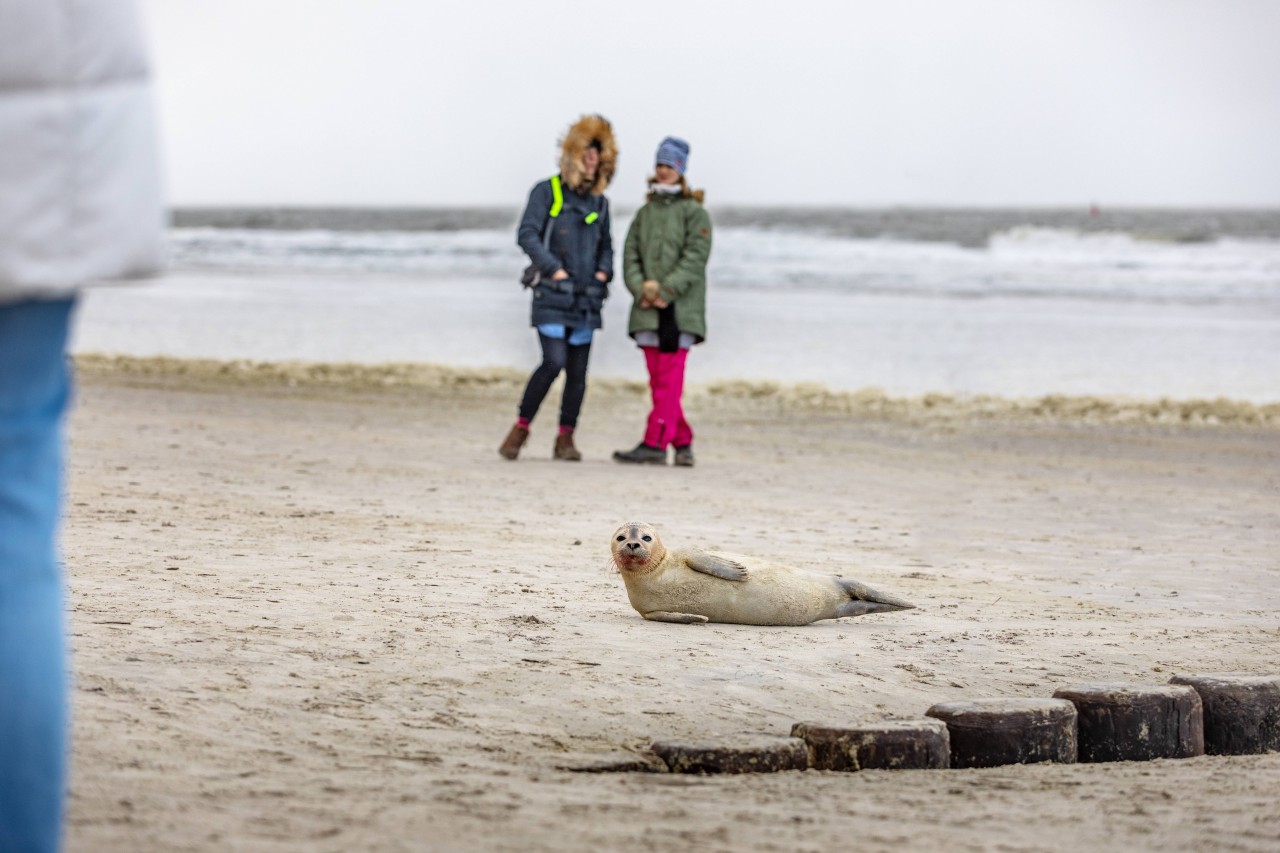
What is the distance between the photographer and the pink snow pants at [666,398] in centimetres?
984

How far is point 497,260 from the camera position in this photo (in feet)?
117

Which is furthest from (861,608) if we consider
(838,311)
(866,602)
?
(838,311)

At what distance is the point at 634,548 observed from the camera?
528 centimetres

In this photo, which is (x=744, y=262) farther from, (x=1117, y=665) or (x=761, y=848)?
(x=761, y=848)

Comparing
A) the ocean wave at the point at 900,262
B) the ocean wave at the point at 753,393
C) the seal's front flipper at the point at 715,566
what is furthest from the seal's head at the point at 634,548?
the ocean wave at the point at 900,262

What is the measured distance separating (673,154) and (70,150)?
8.12 metres

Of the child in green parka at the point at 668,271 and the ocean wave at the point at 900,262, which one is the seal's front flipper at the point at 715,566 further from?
the ocean wave at the point at 900,262

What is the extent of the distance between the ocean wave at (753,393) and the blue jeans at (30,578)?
11.5 metres

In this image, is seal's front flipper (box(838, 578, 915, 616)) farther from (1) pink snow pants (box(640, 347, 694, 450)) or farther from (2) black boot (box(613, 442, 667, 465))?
(2) black boot (box(613, 442, 667, 465))

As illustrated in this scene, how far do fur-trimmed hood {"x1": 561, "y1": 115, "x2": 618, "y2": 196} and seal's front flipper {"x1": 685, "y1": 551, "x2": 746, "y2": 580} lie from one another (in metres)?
4.60

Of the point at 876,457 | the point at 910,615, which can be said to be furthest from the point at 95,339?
the point at 910,615

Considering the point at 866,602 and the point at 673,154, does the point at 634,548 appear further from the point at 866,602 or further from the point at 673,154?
the point at 673,154

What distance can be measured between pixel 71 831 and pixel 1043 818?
2.04 m

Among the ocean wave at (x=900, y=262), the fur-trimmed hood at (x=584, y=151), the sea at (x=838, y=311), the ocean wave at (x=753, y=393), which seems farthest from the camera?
the ocean wave at (x=900, y=262)
